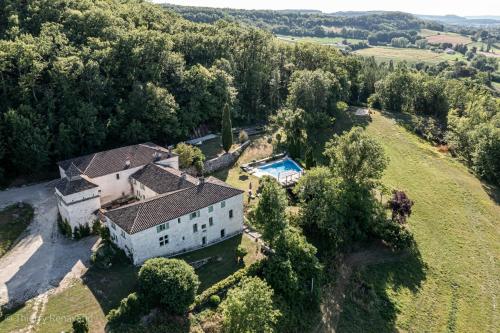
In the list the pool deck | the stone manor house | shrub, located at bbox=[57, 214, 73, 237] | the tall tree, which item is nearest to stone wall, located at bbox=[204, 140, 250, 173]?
the pool deck

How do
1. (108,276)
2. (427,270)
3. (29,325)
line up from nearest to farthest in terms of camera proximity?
1. (29,325)
2. (108,276)
3. (427,270)

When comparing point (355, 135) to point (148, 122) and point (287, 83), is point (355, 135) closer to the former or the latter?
point (148, 122)

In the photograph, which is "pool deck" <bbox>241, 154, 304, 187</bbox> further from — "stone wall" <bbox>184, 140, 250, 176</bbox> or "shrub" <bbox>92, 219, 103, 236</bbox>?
"shrub" <bbox>92, 219, 103, 236</bbox>

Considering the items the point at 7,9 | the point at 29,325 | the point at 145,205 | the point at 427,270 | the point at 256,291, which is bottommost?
the point at 427,270

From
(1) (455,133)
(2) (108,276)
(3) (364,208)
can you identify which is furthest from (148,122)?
(1) (455,133)

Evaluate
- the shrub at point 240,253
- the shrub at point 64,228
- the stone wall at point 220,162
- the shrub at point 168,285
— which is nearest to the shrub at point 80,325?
the shrub at point 168,285
